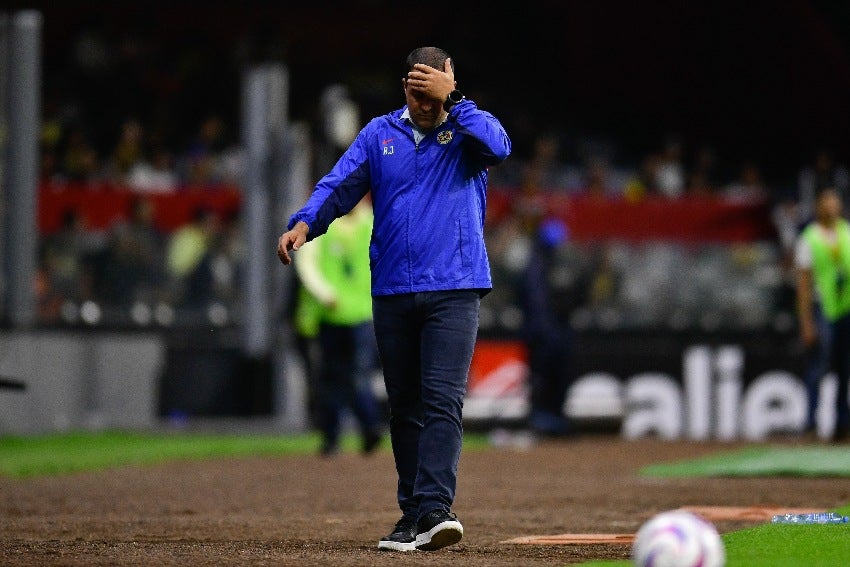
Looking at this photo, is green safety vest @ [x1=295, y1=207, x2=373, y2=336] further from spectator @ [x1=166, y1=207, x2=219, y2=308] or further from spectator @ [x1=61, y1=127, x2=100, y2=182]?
spectator @ [x1=61, y1=127, x2=100, y2=182]

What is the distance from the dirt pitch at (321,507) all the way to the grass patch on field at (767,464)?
1.54 ft

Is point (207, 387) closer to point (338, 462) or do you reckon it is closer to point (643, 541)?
point (338, 462)

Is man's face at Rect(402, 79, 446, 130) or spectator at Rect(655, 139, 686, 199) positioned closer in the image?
man's face at Rect(402, 79, 446, 130)

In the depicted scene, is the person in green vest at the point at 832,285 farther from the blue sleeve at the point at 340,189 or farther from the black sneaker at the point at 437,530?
the black sneaker at the point at 437,530

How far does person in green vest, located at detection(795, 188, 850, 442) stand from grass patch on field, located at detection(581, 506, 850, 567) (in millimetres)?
9230

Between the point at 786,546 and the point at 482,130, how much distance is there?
7.40ft

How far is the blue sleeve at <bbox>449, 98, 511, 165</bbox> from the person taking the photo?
23.4 feet

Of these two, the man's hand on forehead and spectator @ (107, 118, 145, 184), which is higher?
spectator @ (107, 118, 145, 184)

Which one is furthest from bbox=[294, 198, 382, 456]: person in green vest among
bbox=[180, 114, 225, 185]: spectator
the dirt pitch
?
bbox=[180, 114, 225, 185]: spectator

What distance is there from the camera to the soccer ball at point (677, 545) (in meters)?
5.44

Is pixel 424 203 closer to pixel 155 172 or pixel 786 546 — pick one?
pixel 786 546

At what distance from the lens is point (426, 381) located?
23.8 feet

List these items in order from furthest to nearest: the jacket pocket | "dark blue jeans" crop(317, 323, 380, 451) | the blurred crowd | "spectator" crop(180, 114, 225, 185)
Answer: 1. "spectator" crop(180, 114, 225, 185)
2. the blurred crowd
3. "dark blue jeans" crop(317, 323, 380, 451)
4. the jacket pocket

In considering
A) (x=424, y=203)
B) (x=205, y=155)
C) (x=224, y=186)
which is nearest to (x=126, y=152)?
(x=205, y=155)
